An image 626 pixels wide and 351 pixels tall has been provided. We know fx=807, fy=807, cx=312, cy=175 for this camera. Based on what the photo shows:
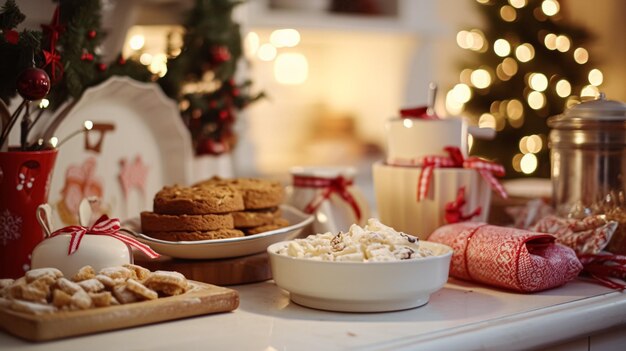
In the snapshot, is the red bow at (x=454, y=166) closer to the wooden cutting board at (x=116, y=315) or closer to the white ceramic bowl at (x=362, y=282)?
the white ceramic bowl at (x=362, y=282)

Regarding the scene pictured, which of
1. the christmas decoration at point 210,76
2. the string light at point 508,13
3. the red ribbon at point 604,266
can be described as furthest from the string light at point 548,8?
the red ribbon at point 604,266

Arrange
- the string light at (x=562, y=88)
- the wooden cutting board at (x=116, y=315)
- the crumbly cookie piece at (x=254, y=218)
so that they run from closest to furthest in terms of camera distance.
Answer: the wooden cutting board at (x=116, y=315) < the crumbly cookie piece at (x=254, y=218) < the string light at (x=562, y=88)

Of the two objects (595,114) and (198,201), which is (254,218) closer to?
(198,201)

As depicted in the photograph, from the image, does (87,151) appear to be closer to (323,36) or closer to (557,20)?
(323,36)

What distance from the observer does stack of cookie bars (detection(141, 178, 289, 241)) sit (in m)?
1.18

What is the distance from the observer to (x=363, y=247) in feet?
3.42

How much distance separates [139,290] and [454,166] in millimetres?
660

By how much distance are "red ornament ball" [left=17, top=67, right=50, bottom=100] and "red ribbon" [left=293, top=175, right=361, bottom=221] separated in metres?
0.60

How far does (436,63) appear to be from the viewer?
9.39 feet

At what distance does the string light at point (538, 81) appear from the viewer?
9.91ft

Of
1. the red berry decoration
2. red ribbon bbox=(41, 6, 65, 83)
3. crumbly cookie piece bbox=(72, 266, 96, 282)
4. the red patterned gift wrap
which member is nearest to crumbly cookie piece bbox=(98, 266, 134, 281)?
crumbly cookie piece bbox=(72, 266, 96, 282)

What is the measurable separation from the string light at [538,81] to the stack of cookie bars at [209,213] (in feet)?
6.51

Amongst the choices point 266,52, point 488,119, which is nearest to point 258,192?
point 266,52

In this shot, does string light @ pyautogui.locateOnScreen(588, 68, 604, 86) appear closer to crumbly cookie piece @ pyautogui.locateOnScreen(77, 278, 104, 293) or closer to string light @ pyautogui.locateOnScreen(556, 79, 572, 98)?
string light @ pyautogui.locateOnScreen(556, 79, 572, 98)
